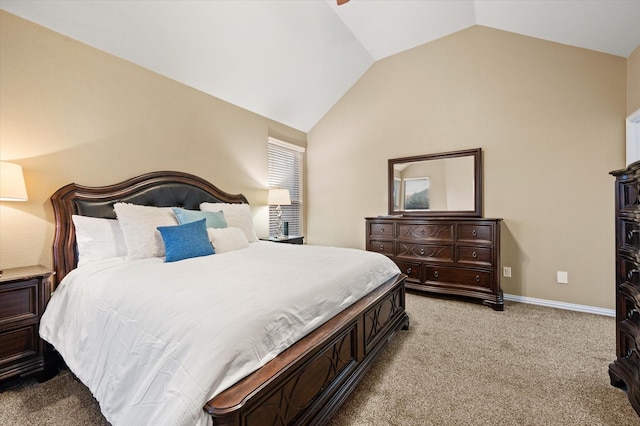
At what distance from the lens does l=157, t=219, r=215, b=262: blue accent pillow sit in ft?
7.18

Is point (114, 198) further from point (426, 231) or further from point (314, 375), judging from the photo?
point (426, 231)

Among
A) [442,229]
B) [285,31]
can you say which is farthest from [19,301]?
[442,229]

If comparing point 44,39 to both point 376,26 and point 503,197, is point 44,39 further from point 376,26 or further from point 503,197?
point 503,197

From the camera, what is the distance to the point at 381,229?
3865 millimetres

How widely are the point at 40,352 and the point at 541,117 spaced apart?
5011mm

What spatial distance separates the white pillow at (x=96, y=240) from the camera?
2.19 m

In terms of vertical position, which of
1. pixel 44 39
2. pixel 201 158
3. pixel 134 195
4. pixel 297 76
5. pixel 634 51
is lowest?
pixel 134 195

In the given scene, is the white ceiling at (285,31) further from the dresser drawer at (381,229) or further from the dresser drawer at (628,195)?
the dresser drawer at (381,229)

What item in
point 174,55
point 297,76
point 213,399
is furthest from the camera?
point 297,76

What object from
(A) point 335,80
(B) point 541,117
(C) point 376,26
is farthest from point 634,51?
(A) point 335,80

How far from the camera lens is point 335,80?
4.29m

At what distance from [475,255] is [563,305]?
105cm

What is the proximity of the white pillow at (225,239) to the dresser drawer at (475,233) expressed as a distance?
2.48 meters

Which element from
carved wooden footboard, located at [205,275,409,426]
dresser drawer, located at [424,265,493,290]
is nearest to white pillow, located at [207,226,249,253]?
carved wooden footboard, located at [205,275,409,426]
